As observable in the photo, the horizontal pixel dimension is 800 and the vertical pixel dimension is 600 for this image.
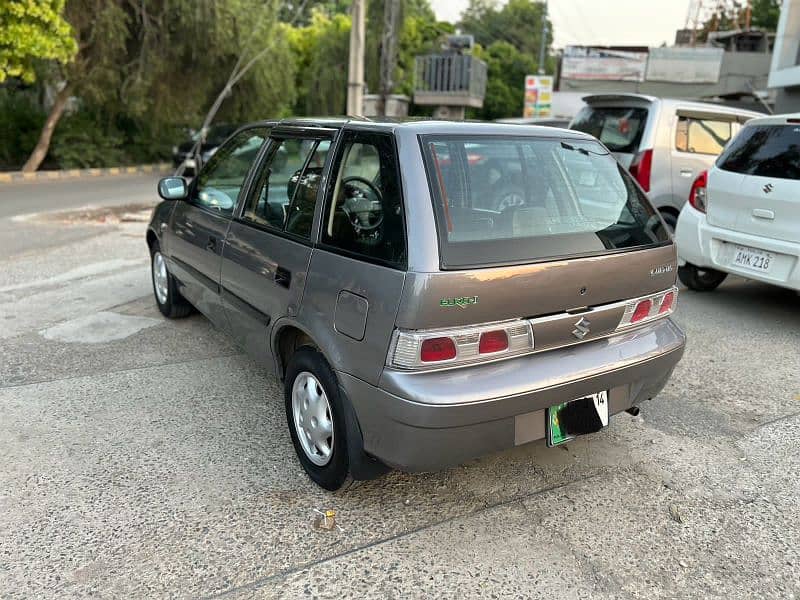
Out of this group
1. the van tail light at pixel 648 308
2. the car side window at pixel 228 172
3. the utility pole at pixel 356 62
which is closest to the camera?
the van tail light at pixel 648 308

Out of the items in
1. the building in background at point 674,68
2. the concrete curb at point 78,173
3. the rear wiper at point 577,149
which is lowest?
the concrete curb at point 78,173

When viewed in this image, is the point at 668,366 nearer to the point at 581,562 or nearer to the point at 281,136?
the point at 581,562

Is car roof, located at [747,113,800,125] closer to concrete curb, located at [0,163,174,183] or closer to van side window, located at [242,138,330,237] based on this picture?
van side window, located at [242,138,330,237]

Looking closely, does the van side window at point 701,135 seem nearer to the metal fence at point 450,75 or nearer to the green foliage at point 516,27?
the metal fence at point 450,75

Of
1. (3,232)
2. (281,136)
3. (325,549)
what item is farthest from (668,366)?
(3,232)

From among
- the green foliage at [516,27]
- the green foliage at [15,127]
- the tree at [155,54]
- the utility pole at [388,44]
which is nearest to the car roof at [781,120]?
the utility pole at [388,44]

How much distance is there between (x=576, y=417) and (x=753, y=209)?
349cm

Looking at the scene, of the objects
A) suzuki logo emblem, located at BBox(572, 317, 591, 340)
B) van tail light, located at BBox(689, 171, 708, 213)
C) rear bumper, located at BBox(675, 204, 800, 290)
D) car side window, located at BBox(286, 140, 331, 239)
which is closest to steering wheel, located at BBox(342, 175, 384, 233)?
car side window, located at BBox(286, 140, 331, 239)

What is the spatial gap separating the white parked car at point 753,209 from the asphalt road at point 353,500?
103 centimetres

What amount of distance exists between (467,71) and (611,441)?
1535 centimetres

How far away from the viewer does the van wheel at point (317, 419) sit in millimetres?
2744

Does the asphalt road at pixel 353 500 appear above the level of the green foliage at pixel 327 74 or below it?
below

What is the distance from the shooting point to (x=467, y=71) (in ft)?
56.6

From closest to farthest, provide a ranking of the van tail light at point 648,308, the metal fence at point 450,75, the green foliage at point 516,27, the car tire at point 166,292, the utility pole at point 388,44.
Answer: the van tail light at point 648,308 < the car tire at point 166,292 < the utility pole at point 388,44 < the metal fence at point 450,75 < the green foliage at point 516,27
